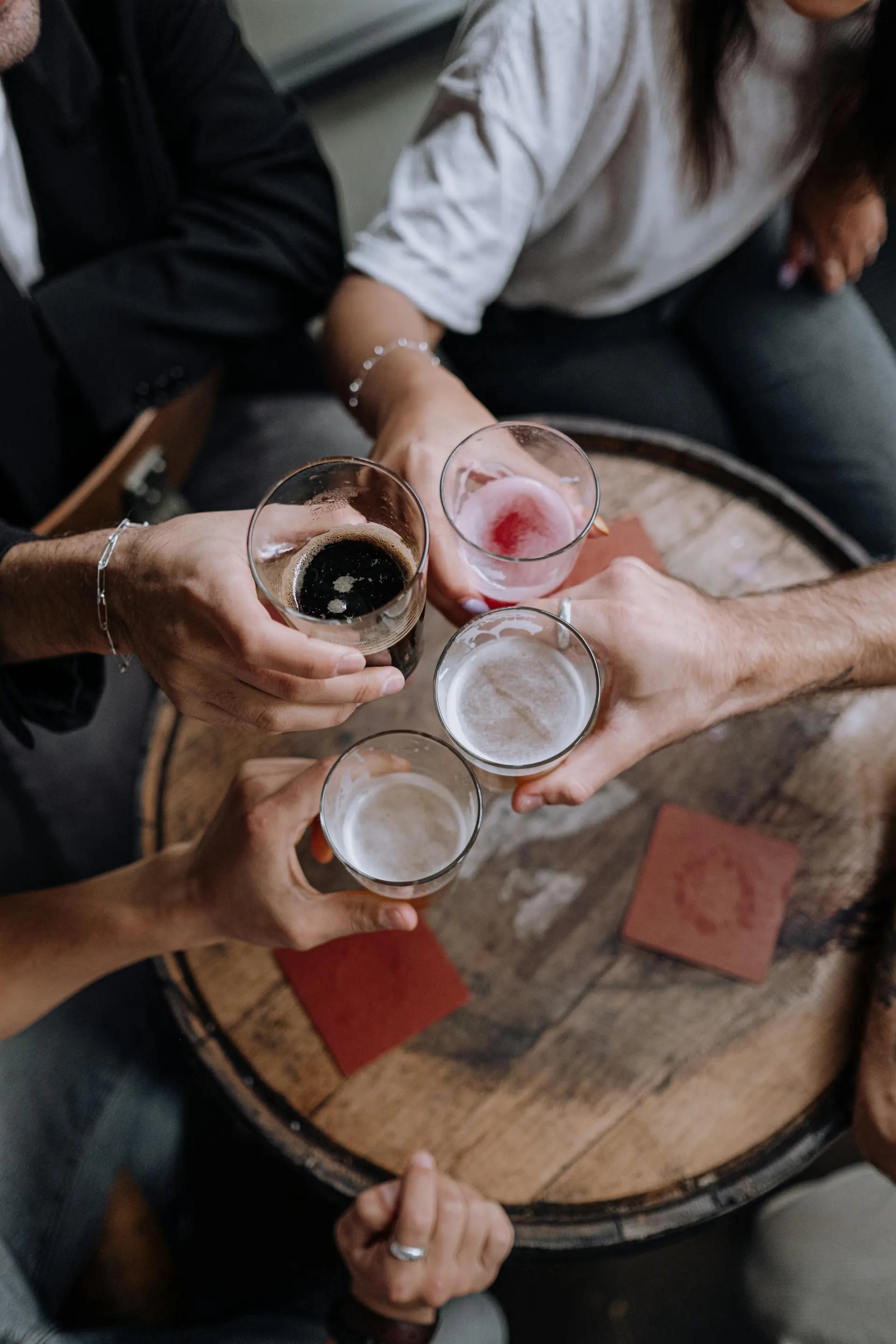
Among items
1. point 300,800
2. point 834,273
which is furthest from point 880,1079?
point 834,273

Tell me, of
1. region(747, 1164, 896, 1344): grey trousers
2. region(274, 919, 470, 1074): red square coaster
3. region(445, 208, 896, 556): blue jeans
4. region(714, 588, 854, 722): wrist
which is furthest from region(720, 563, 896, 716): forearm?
region(747, 1164, 896, 1344): grey trousers

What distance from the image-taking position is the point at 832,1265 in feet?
5.64

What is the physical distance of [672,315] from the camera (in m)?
2.35

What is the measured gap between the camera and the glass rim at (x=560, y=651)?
4.05 ft

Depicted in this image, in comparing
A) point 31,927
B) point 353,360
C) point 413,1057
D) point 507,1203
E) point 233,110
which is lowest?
point 507,1203

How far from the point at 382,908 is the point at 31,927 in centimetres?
63

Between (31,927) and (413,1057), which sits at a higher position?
(31,927)

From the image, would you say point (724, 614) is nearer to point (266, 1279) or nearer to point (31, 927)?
point (31, 927)

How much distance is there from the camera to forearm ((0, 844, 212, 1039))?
1.40 metres

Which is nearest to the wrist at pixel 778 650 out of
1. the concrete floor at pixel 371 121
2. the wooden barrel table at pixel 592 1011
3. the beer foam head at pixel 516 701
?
the wooden barrel table at pixel 592 1011

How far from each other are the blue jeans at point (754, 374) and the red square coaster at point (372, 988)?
1415 millimetres

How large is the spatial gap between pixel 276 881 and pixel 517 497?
707 mm

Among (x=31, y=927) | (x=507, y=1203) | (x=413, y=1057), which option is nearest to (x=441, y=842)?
(x=413, y=1057)

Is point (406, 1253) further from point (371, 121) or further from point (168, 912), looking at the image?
point (371, 121)
